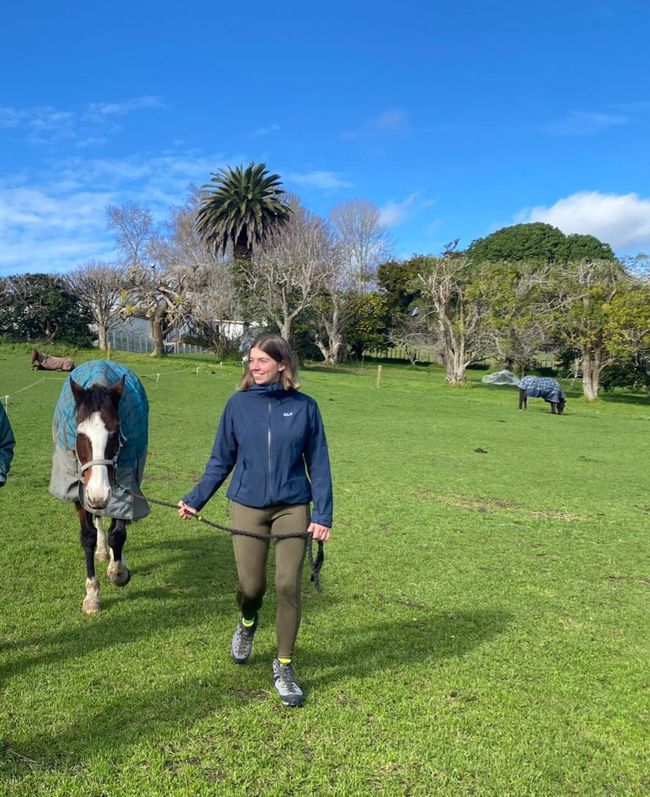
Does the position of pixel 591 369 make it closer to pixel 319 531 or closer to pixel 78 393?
pixel 319 531

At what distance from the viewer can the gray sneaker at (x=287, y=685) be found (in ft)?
10.8

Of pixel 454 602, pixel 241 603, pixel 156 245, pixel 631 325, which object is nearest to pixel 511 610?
pixel 454 602

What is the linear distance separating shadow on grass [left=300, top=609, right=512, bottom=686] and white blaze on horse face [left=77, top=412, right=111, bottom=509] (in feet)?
5.35

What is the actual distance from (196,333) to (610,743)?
143ft

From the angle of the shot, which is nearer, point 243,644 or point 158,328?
point 243,644

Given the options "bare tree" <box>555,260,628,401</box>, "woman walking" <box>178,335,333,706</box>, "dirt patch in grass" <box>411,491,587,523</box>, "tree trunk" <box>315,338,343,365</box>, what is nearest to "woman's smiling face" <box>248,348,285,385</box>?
"woman walking" <box>178,335,333,706</box>

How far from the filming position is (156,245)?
155ft

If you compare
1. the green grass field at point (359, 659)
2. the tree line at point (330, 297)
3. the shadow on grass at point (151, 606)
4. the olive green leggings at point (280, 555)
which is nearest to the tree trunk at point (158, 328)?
the tree line at point (330, 297)

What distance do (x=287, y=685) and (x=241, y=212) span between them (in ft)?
165

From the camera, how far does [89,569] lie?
448 centimetres

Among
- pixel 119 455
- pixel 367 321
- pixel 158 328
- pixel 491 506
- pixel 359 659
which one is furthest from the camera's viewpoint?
pixel 367 321

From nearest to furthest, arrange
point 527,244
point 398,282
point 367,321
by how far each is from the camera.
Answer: point 367,321
point 398,282
point 527,244

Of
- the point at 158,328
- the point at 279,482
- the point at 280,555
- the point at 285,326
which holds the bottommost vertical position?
the point at 280,555

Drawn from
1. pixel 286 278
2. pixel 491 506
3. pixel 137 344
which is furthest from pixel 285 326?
pixel 491 506
